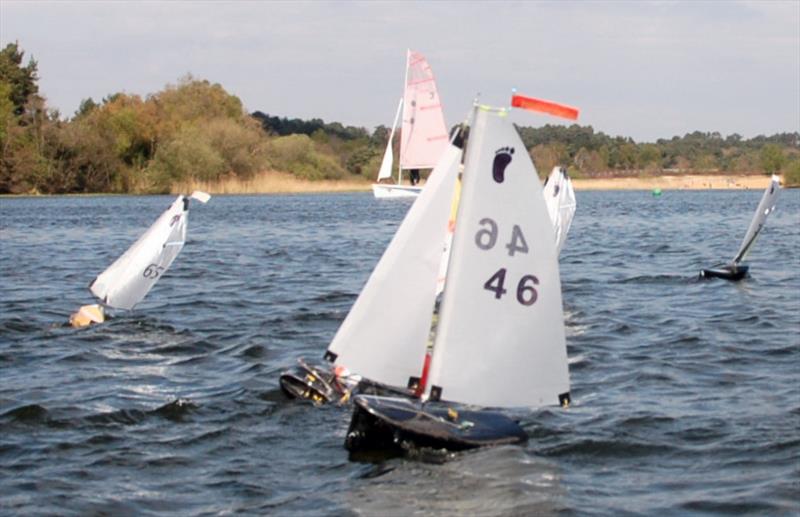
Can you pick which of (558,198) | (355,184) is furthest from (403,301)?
(355,184)

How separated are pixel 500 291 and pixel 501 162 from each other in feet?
4.16

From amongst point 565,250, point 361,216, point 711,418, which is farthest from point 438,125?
point 711,418

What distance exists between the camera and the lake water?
1184cm

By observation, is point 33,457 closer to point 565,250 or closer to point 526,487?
point 526,487

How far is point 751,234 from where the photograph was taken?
29.6 m

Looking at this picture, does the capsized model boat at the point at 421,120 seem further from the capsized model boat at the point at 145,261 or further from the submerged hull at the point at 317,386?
the submerged hull at the point at 317,386

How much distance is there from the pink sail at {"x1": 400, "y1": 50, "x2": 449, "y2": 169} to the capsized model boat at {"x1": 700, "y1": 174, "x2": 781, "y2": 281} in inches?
737

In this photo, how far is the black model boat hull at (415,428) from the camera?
40.0ft

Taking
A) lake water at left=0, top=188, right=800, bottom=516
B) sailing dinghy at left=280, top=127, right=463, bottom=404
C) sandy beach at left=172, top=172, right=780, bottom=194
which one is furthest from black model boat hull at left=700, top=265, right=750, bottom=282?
sandy beach at left=172, top=172, right=780, bottom=194

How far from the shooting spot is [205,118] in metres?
114

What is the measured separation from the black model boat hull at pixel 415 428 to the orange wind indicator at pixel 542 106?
10.4ft

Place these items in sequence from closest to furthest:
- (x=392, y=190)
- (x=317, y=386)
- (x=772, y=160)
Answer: (x=317, y=386)
(x=392, y=190)
(x=772, y=160)

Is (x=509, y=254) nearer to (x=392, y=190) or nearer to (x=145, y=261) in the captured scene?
(x=145, y=261)

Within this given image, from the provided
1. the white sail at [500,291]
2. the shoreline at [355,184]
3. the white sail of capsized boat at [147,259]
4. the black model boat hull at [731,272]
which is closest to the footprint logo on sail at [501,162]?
the white sail at [500,291]
